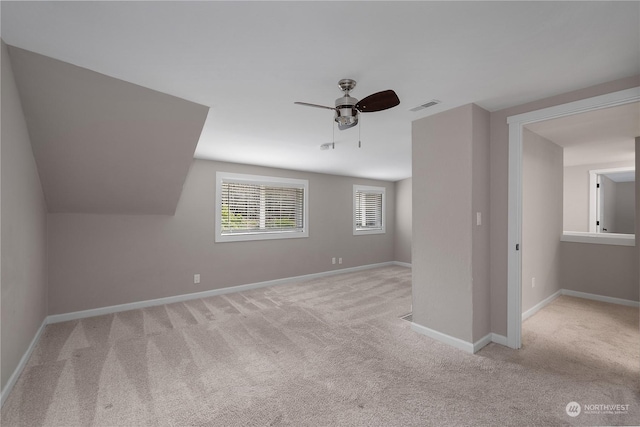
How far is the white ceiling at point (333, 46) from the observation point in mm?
1452

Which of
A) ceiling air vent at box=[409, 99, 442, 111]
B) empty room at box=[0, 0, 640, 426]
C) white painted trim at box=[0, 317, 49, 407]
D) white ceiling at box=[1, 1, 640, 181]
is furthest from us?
ceiling air vent at box=[409, 99, 442, 111]

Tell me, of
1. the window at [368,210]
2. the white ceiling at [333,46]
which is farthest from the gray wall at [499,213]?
the window at [368,210]

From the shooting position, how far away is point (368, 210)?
707cm

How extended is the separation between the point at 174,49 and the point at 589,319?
513 cm

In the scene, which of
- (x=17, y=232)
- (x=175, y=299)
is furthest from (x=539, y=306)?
(x=17, y=232)

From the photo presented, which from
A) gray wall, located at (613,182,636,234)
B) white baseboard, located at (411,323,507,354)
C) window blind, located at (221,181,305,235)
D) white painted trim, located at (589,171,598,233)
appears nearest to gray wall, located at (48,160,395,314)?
window blind, located at (221,181,305,235)

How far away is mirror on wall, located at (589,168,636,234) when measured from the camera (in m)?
5.13

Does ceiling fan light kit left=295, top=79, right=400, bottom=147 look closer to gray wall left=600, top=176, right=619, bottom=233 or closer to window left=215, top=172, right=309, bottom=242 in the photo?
window left=215, top=172, right=309, bottom=242

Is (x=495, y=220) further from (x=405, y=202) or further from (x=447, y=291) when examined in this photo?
(x=405, y=202)

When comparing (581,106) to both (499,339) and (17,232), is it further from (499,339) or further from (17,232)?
(17,232)

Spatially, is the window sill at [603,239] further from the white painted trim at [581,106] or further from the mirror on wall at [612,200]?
the white painted trim at [581,106]

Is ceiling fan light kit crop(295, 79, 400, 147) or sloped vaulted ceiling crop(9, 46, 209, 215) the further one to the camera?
sloped vaulted ceiling crop(9, 46, 209, 215)

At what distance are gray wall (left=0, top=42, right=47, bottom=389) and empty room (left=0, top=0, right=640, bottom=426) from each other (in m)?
0.04

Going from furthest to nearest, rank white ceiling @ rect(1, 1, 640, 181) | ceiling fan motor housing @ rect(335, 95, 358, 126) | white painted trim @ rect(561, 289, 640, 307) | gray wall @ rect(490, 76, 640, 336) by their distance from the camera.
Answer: white painted trim @ rect(561, 289, 640, 307)
gray wall @ rect(490, 76, 640, 336)
ceiling fan motor housing @ rect(335, 95, 358, 126)
white ceiling @ rect(1, 1, 640, 181)
